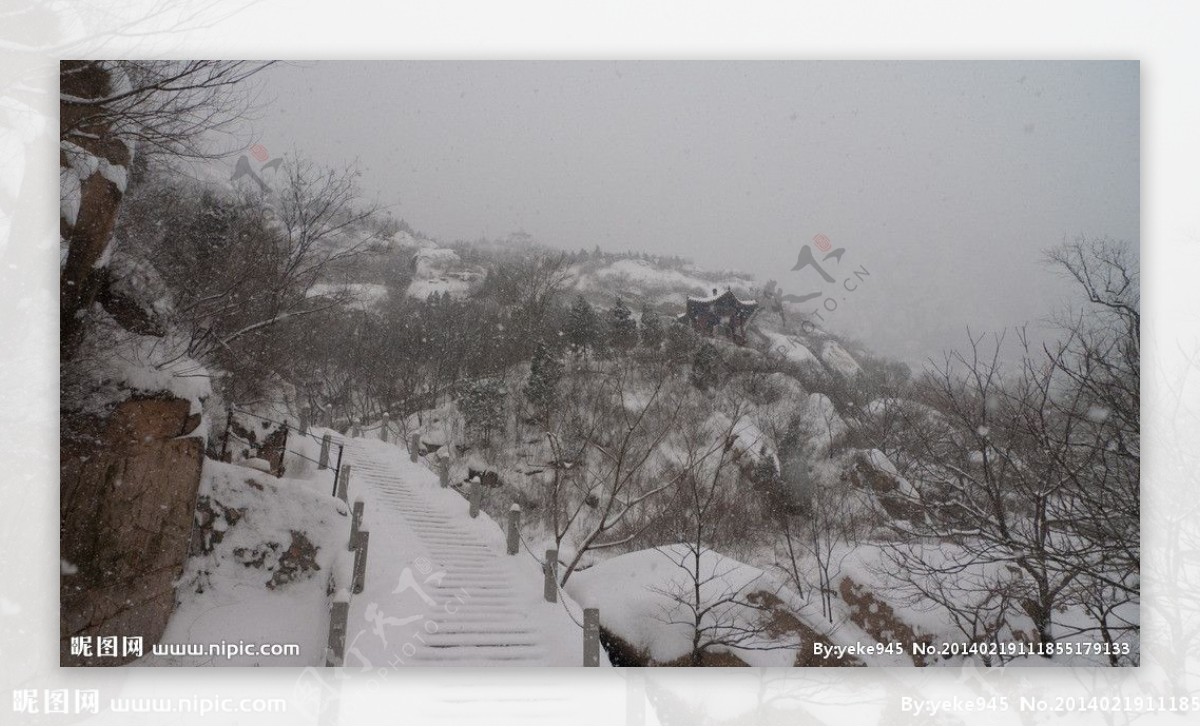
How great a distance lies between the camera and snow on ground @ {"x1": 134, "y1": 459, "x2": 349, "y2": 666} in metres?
3.61

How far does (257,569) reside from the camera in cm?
413

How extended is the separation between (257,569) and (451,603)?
57.0 inches

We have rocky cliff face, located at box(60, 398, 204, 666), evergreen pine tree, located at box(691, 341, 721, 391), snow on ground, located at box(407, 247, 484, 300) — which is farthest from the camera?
evergreen pine tree, located at box(691, 341, 721, 391)

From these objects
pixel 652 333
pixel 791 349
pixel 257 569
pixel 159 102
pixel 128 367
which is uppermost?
pixel 159 102

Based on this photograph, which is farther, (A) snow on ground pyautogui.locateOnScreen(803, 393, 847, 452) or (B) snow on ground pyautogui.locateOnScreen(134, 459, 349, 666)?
(A) snow on ground pyautogui.locateOnScreen(803, 393, 847, 452)

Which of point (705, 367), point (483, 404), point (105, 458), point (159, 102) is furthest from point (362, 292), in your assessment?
point (705, 367)

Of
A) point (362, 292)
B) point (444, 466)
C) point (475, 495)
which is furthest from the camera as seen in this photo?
point (444, 466)

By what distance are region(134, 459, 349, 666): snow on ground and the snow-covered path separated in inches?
13.5

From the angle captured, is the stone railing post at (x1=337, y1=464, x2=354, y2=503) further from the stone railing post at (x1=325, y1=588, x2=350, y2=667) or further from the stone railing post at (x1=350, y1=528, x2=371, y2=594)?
the stone railing post at (x1=325, y1=588, x2=350, y2=667)

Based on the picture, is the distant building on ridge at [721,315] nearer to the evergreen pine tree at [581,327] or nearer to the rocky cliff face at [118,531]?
the evergreen pine tree at [581,327]

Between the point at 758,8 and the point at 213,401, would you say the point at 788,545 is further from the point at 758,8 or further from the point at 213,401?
the point at 213,401

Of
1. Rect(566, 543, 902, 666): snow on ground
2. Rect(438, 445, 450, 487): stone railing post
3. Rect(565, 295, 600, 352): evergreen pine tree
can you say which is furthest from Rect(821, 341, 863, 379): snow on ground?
Rect(438, 445, 450, 487): stone railing post

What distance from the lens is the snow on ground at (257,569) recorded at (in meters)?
3.61

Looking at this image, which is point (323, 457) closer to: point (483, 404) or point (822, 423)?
point (483, 404)
